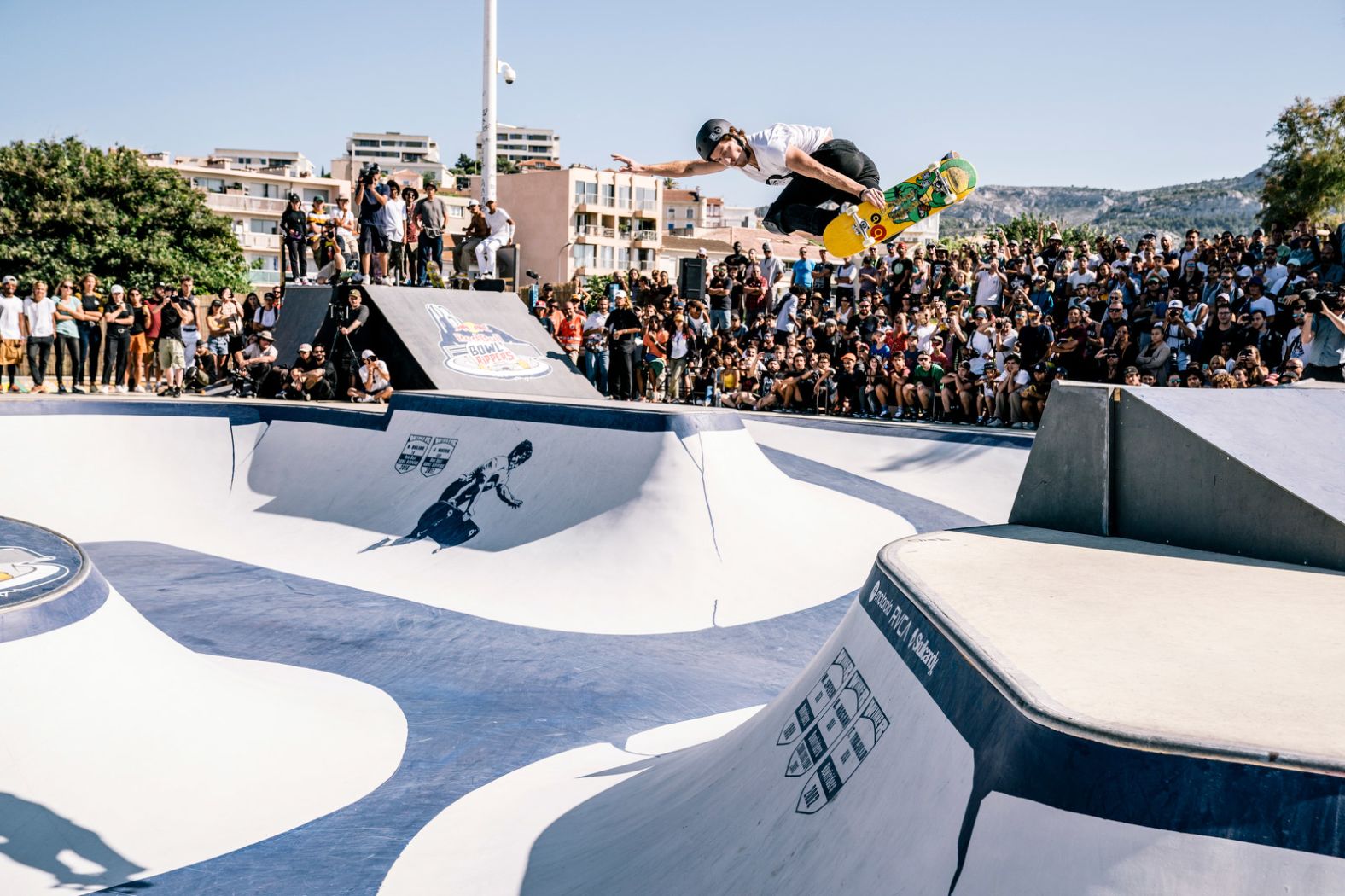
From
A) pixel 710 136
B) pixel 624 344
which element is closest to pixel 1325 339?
pixel 710 136

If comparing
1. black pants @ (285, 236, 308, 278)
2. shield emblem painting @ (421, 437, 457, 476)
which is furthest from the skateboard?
black pants @ (285, 236, 308, 278)

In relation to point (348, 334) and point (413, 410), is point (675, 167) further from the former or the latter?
point (348, 334)

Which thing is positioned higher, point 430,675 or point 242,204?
point 242,204

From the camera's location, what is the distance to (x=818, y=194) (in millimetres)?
7371

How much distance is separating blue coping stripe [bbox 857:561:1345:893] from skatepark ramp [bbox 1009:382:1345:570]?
2.08m

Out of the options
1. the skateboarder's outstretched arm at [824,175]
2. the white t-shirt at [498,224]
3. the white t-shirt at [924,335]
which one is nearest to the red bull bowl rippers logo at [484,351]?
the white t-shirt at [498,224]

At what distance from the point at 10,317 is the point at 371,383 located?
4.90m

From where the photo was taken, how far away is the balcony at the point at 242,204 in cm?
8856

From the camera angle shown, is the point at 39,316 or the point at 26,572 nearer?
the point at 26,572

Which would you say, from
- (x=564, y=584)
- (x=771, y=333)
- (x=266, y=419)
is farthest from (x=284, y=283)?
(x=564, y=584)

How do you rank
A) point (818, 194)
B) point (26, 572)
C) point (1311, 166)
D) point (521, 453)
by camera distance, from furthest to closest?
1. point (1311, 166)
2. point (521, 453)
3. point (818, 194)
4. point (26, 572)

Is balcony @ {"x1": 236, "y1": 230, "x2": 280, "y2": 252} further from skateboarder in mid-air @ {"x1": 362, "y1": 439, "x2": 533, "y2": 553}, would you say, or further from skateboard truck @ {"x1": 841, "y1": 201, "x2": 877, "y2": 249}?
skateboard truck @ {"x1": 841, "y1": 201, "x2": 877, "y2": 249}

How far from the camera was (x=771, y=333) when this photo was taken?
16234 mm

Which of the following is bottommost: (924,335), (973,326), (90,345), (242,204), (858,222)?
(90,345)
